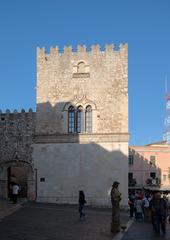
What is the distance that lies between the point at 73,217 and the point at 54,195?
845 cm

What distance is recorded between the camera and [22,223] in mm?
18094

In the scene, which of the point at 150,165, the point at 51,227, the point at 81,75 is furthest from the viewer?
the point at 150,165

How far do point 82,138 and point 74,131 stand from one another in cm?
79

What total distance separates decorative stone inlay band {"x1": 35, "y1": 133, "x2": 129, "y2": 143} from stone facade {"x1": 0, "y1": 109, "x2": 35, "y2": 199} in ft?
3.25

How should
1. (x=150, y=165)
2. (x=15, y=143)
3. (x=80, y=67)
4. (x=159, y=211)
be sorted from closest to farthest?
1. (x=159, y=211)
2. (x=80, y=67)
3. (x=15, y=143)
4. (x=150, y=165)

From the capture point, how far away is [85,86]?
30406 millimetres

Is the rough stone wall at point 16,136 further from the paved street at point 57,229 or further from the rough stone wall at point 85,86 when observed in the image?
the paved street at point 57,229

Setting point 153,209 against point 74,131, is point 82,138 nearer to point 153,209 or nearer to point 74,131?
point 74,131

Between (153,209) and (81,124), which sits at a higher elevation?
(81,124)

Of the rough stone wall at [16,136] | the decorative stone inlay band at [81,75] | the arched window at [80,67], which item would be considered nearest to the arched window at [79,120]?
the decorative stone inlay band at [81,75]

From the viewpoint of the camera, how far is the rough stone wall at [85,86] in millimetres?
29906

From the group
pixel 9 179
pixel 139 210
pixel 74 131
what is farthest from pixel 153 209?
pixel 9 179

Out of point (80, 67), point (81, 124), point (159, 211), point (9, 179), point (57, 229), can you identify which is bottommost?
point (57, 229)

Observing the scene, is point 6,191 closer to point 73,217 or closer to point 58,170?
point 58,170
